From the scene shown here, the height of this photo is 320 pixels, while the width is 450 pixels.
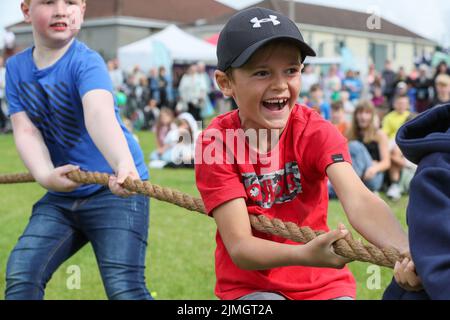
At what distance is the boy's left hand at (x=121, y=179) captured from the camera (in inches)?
129

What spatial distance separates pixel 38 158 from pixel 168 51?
2359 centimetres

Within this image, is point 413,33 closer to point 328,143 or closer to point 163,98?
point 163,98

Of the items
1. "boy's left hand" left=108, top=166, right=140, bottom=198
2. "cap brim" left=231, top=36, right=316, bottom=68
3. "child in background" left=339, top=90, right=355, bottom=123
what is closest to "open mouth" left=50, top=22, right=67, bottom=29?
"boy's left hand" left=108, top=166, right=140, bottom=198

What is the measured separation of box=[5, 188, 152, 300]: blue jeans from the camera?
3.40 meters

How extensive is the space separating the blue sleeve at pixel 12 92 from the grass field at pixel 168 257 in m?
2.08

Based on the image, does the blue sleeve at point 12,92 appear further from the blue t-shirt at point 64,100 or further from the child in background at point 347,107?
the child in background at point 347,107

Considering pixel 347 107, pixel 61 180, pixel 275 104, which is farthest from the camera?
pixel 347 107

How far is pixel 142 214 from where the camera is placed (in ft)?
11.9

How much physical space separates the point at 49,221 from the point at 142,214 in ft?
1.53

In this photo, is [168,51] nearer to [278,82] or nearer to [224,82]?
[224,82]

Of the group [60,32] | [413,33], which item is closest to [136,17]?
[413,33]

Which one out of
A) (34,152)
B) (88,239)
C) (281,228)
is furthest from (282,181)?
(34,152)

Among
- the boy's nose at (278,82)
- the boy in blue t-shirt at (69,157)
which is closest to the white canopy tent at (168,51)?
the boy in blue t-shirt at (69,157)

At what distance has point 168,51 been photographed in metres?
26.8
